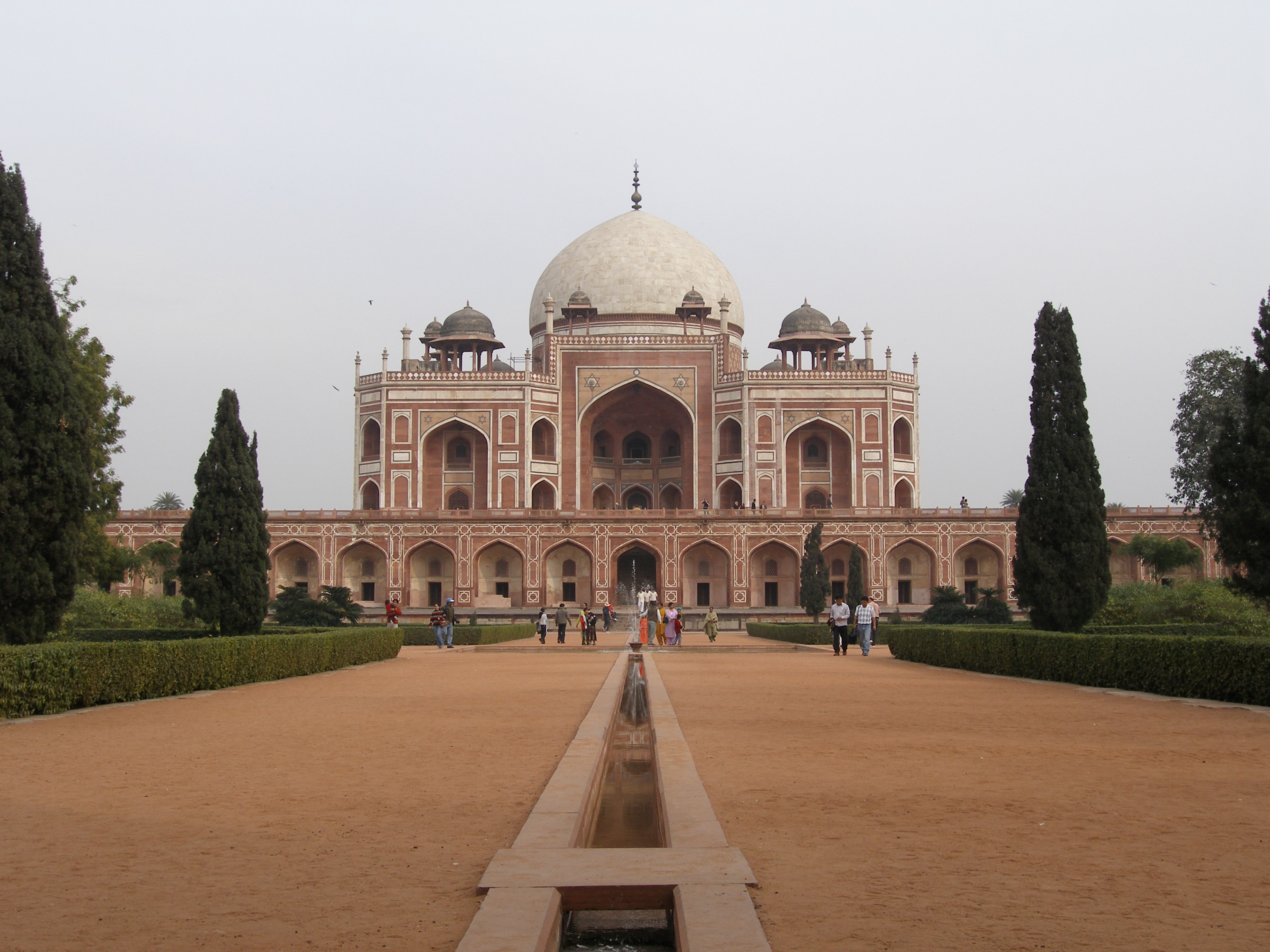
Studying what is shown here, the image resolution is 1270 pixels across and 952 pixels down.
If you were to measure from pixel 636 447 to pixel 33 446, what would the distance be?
32.5 m

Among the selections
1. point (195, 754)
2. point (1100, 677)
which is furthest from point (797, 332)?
point (195, 754)

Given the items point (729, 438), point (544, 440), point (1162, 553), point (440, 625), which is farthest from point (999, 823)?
point (544, 440)

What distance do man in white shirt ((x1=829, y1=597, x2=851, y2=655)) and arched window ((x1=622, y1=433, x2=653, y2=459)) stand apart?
23649 millimetres

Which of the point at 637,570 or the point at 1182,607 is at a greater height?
the point at 637,570

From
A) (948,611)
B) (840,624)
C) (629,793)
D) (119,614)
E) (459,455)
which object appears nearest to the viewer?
(629,793)

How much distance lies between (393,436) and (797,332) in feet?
41.8

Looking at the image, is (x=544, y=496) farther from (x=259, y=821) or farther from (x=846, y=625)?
(x=259, y=821)

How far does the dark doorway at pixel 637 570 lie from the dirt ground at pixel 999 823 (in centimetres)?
2712

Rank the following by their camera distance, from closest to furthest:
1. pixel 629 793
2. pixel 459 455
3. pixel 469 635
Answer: pixel 629 793 < pixel 469 635 < pixel 459 455

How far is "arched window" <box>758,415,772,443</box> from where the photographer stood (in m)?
36.9

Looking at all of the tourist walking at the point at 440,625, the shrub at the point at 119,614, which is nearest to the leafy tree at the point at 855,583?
the tourist walking at the point at 440,625

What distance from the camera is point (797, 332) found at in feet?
128

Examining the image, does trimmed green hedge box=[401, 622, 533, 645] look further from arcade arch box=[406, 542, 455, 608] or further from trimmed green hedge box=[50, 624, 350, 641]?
arcade arch box=[406, 542, 455, 608]

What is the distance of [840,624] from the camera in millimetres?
17203
